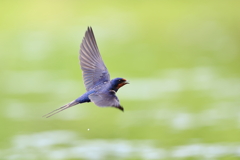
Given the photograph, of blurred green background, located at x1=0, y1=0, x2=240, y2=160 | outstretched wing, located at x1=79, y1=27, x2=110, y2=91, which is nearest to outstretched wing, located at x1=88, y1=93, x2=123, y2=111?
outstretched wing, located at x1=79, y1=27, x2=110, y2=91

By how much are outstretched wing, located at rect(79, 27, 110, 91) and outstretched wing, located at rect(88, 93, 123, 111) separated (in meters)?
0.51

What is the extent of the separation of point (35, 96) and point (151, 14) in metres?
7.42

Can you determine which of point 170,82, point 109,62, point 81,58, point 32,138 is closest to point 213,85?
point 170,82

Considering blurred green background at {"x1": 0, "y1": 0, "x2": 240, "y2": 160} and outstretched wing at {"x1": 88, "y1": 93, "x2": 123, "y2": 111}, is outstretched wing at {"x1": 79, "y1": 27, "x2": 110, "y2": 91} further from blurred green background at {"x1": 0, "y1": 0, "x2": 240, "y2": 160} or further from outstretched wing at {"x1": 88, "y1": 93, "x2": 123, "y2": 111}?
blurred green background at {"x1": 0, "y1": 0, "x2": 240, "y2": 160}

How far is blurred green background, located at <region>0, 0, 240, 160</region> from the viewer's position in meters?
8.12

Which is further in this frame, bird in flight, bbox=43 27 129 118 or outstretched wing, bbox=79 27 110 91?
outstretched wing, bbox=79 27 110 91

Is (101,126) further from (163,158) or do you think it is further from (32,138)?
(163,158)

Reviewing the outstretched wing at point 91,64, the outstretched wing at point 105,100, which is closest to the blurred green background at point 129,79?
the outstretched wing at point 91,64

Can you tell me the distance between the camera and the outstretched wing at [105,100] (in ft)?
14.7

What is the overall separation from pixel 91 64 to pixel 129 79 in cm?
626

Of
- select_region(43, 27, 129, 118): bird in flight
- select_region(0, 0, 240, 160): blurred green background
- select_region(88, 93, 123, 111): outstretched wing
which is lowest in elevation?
select_region(88, 93, 123, 111): outstretched wing

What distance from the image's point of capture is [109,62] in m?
13.0

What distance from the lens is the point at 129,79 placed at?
11859 millimetres

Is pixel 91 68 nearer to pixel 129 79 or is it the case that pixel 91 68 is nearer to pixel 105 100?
pixel 105 100
